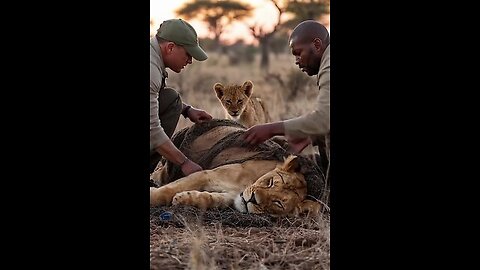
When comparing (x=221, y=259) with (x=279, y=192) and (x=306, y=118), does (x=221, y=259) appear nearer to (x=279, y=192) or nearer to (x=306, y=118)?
(x=279, y=192)

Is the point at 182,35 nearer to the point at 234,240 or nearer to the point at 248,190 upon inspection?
the point at 248,190

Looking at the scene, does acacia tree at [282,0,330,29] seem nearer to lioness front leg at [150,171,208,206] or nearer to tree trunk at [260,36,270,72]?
tree trunk at [260,36,270,72]

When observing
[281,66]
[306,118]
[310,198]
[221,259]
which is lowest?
[221,259]

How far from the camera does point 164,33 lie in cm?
503

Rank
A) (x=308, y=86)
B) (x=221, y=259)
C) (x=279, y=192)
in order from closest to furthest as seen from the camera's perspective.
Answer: (x=221, y=259) → (x=279, y=192) → (x=308, y=86)

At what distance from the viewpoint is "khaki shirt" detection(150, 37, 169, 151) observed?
16.1 feet

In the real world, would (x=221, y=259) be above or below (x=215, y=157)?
below

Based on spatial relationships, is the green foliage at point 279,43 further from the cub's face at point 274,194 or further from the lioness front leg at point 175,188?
the lioness front leg at point 175,188

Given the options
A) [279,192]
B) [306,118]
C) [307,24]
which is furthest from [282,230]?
[307,24]

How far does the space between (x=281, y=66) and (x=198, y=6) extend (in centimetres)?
80

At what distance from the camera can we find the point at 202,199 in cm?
496

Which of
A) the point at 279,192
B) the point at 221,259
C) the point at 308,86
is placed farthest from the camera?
the point at 308,86

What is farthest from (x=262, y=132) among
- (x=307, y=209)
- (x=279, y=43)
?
(x=279, y=43)

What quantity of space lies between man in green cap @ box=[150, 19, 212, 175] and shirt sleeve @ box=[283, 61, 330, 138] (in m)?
0.52
